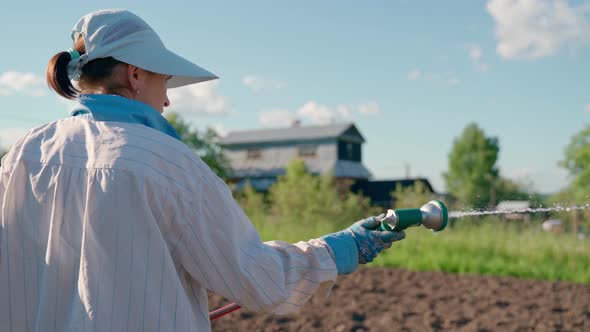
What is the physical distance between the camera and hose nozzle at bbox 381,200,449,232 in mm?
1671

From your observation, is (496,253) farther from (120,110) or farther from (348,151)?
(348,151)

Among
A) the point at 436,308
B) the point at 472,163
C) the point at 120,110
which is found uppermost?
the point at 472,163

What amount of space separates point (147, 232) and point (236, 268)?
21 centimetres

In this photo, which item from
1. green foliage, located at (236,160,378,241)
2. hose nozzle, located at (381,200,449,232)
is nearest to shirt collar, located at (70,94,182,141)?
hose nozzle, located at (381,200,449,232)

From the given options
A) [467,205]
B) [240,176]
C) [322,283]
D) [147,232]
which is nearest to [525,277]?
[467,205]

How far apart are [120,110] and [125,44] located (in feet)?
0.47

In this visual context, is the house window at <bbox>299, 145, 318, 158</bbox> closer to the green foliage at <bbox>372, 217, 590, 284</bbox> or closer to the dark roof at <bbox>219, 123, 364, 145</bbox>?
the dark roof at <bbox>219, 123, 364, 145</bbox>

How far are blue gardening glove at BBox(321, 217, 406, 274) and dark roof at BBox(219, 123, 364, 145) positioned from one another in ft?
88.3

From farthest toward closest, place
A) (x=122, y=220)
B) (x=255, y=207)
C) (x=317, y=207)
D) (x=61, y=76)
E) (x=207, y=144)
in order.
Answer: (x=207, y=144), (x=255, y=207), (x=317, y=207), (x=61, y=76), (x=122, y=220)

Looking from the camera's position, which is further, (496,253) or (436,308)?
(496,253)

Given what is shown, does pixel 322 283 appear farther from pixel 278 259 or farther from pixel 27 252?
pixel 27 252

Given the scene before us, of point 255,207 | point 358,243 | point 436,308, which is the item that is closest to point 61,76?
point 358,243

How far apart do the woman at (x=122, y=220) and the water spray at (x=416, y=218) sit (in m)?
0.25

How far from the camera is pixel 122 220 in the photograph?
50.3 inches
